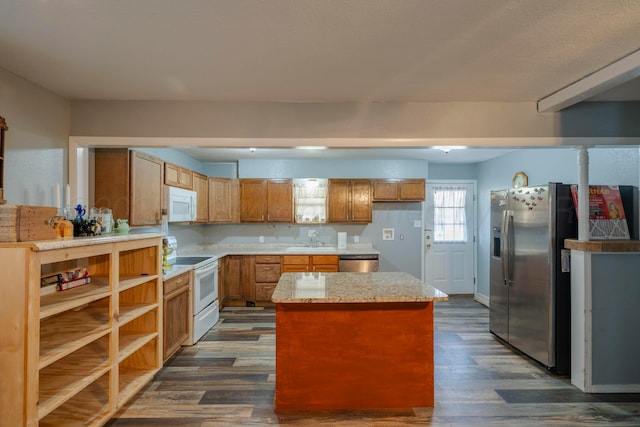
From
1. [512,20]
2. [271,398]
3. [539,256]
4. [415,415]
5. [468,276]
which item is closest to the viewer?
[512,20]

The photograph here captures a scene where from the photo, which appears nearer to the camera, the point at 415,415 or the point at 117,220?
the point at 415,415

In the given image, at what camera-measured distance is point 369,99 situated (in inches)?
112

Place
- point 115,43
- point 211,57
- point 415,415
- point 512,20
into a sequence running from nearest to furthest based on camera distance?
point 512,20 < point 115,43 < point 211,57 < point 415,415

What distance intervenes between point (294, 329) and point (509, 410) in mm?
1756

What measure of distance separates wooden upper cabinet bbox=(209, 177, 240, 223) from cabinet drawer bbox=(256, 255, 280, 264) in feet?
2.62

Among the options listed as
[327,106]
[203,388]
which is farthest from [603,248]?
[203,388]

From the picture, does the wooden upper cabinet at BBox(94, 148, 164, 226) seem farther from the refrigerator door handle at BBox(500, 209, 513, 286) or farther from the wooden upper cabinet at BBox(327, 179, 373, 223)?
the refrigerator door handle at BBox(500, 209, 513, 286)

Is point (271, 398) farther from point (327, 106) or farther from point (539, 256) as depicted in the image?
point (539, 256)

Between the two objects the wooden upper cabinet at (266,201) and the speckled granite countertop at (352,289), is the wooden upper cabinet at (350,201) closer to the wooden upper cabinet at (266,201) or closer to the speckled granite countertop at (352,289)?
the wooden upper cabinet at (266,201)

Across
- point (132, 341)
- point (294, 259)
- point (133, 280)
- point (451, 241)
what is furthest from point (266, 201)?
point (451, 241)

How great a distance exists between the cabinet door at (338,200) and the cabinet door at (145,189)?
2.66 metres

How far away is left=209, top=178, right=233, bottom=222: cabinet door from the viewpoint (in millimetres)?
5109

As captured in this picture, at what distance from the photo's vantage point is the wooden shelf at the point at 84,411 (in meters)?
2.07

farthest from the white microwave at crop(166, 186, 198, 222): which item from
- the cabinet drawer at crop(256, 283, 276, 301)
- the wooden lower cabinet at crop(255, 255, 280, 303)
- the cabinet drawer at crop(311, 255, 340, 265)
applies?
the cabinet drawer at crop(311, 255, 340, 265)
